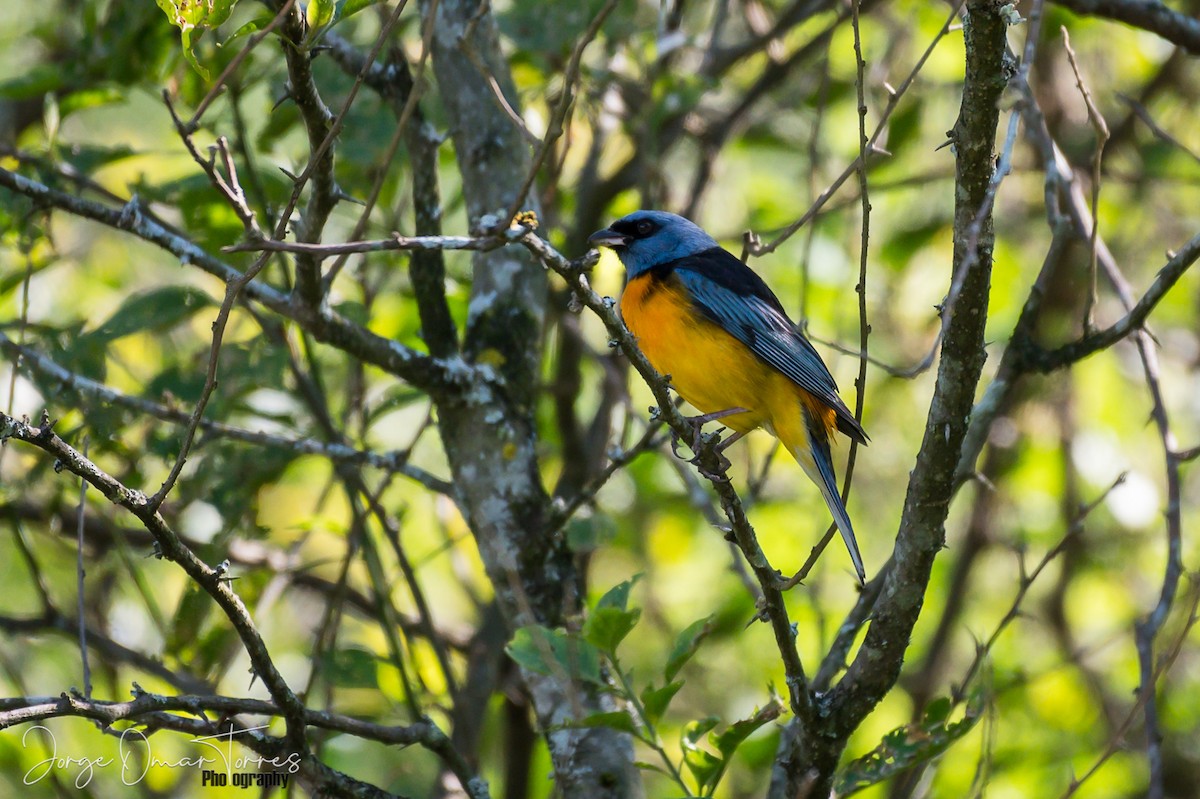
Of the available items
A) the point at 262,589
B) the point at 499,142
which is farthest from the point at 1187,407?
the point at 262,589

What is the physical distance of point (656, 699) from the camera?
2908mm

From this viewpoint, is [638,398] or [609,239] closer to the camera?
[609,239]

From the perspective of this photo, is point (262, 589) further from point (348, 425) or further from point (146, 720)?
point (146, 720)

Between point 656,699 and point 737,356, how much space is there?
6.59 ft

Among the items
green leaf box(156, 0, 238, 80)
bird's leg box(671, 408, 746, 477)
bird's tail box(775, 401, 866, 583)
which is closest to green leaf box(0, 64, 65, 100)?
green leaf box(156, 0, 238, 80)

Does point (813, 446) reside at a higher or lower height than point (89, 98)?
lower

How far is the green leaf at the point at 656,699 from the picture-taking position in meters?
2.89

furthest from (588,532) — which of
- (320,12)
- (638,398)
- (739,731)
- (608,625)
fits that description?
(638,398)

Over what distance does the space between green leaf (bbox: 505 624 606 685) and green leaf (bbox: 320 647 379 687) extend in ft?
3.69

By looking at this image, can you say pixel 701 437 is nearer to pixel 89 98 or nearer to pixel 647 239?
pixel 647 239

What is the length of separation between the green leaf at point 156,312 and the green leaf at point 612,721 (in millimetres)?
2219

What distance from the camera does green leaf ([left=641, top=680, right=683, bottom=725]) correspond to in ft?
9.47

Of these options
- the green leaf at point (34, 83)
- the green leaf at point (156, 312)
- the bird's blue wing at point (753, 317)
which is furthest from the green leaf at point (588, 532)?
the green leaf at point (34, 83)

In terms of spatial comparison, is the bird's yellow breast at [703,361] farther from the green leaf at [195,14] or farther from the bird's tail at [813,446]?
the green leaf at [195,14]
